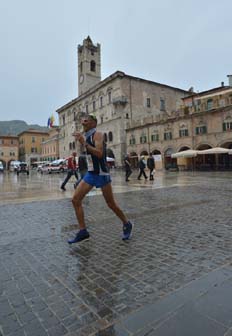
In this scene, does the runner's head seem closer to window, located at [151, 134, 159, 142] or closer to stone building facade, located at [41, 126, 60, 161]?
window, located at [151, 134, 159, 142]

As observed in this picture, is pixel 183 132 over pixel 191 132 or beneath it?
over

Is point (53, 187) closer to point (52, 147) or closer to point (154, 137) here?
point (154, 137)

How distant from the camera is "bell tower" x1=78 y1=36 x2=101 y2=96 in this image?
56.2 metres

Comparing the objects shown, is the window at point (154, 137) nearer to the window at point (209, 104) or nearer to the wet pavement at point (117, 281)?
the window at point (209, 104)

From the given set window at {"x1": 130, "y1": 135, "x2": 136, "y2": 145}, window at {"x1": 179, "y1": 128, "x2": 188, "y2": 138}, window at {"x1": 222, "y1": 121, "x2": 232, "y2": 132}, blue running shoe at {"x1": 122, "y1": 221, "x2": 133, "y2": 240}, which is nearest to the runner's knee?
blue running shoe at {"x1": 122, "y1": 221, "x2": 133, "y2": 240}

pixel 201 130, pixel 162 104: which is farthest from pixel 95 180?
pixel 162 104

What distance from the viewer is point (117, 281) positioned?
8.55 ft

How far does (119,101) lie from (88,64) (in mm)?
20710

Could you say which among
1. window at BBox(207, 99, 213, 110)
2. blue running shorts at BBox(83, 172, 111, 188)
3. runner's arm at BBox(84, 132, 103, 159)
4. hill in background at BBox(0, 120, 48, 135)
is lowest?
blue running shorts at BBox(83, 172, 111, 188)

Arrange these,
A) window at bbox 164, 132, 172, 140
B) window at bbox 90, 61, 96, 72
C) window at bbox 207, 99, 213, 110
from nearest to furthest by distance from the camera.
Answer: window at bbox 207, 99, 213, 110
window at bbox 164, 132, 172, 140
window at bbox 90, 61, 96, 72

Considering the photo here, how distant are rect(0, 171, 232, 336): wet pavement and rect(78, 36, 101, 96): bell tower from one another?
186 feet

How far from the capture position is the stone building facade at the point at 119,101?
142 ft

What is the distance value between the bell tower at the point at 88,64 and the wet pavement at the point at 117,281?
56.6 meters

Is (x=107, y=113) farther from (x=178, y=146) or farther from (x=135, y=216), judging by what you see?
(x=135, y=216)
